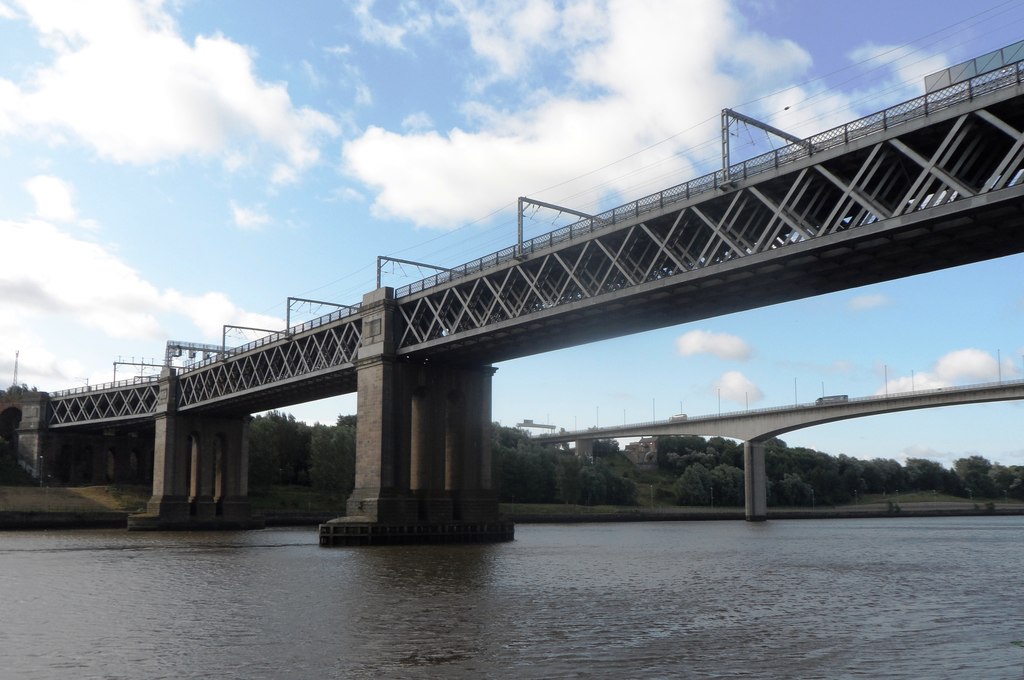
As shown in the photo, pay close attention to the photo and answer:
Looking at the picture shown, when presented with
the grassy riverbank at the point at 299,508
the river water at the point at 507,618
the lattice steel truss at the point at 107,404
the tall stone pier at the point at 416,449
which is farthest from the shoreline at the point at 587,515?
the river water at the point at 507,618

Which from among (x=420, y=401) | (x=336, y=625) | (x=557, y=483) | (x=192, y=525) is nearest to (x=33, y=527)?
(x=192, y=525)

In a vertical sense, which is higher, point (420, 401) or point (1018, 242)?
point (1018, 242)

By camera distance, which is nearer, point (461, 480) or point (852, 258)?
point (852, 258)

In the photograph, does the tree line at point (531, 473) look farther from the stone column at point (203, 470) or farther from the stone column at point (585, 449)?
the stone column at point (203, 470)

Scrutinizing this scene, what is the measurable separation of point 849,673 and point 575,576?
25048 mm

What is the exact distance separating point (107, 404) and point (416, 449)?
7359 cm

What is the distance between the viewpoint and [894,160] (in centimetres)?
4378

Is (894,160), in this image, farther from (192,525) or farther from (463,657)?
(192,525)

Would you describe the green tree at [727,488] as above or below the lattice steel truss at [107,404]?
below

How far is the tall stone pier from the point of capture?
70500mm

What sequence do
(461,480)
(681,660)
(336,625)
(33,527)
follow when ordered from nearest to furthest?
(681,660) < (336,625) < (461,480) < (33,527)

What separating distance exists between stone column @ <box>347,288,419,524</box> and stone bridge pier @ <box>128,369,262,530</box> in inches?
1764

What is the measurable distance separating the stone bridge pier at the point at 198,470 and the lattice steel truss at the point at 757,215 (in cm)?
4855

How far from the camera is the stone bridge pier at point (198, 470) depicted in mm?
110562
